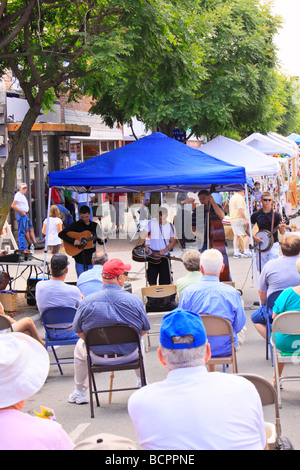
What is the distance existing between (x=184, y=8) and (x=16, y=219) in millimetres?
8922

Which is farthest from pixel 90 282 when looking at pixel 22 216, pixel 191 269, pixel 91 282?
pixel 22 216

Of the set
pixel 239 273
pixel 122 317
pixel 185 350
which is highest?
pixel 185 350

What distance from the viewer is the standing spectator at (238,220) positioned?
647 inches

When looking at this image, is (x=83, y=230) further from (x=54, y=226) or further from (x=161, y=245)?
(x=54, y=226)

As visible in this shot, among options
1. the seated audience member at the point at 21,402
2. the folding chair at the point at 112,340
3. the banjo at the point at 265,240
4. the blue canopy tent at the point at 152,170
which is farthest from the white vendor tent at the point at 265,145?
the seated audience member at the point at 21,402

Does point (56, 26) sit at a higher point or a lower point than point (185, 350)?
higher

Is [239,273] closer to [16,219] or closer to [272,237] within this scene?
[272,237]

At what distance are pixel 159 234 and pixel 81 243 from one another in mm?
1367

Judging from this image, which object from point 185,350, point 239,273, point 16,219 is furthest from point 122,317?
point 16,219

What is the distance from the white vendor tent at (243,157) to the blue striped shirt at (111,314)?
10125mm

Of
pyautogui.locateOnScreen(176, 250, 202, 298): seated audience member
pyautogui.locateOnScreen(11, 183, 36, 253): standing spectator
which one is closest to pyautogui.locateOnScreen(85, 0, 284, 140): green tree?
pyautogui.locateOnScreen(11, 183, 36, 253): standing spectator

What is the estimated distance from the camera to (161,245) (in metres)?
11.2
